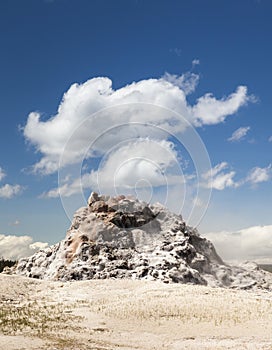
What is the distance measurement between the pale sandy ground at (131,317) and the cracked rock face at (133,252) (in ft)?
36.9

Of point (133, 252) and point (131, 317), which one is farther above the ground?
point (133, 252)

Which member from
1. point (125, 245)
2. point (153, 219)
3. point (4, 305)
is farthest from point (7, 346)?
point (153, 219)

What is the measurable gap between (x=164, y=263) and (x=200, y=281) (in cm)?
714

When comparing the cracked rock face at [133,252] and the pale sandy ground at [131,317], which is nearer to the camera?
the pale sandy ground at [131,317]

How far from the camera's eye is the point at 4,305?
53562mm

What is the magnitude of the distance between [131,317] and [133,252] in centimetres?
4041

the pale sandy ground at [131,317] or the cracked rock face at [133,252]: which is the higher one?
the cracked rock face at [133,252]

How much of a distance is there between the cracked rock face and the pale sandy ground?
11249 millimetres

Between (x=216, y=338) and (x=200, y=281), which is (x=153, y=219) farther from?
(x=216, y=338)

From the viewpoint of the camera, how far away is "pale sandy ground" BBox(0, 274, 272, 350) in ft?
110

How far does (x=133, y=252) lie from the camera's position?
284 feet

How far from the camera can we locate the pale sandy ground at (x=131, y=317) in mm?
33562

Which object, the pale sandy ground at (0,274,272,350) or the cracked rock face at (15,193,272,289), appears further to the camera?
the cracked rock face at (15,193,272,289)

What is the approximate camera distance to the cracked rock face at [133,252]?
79.5 m
